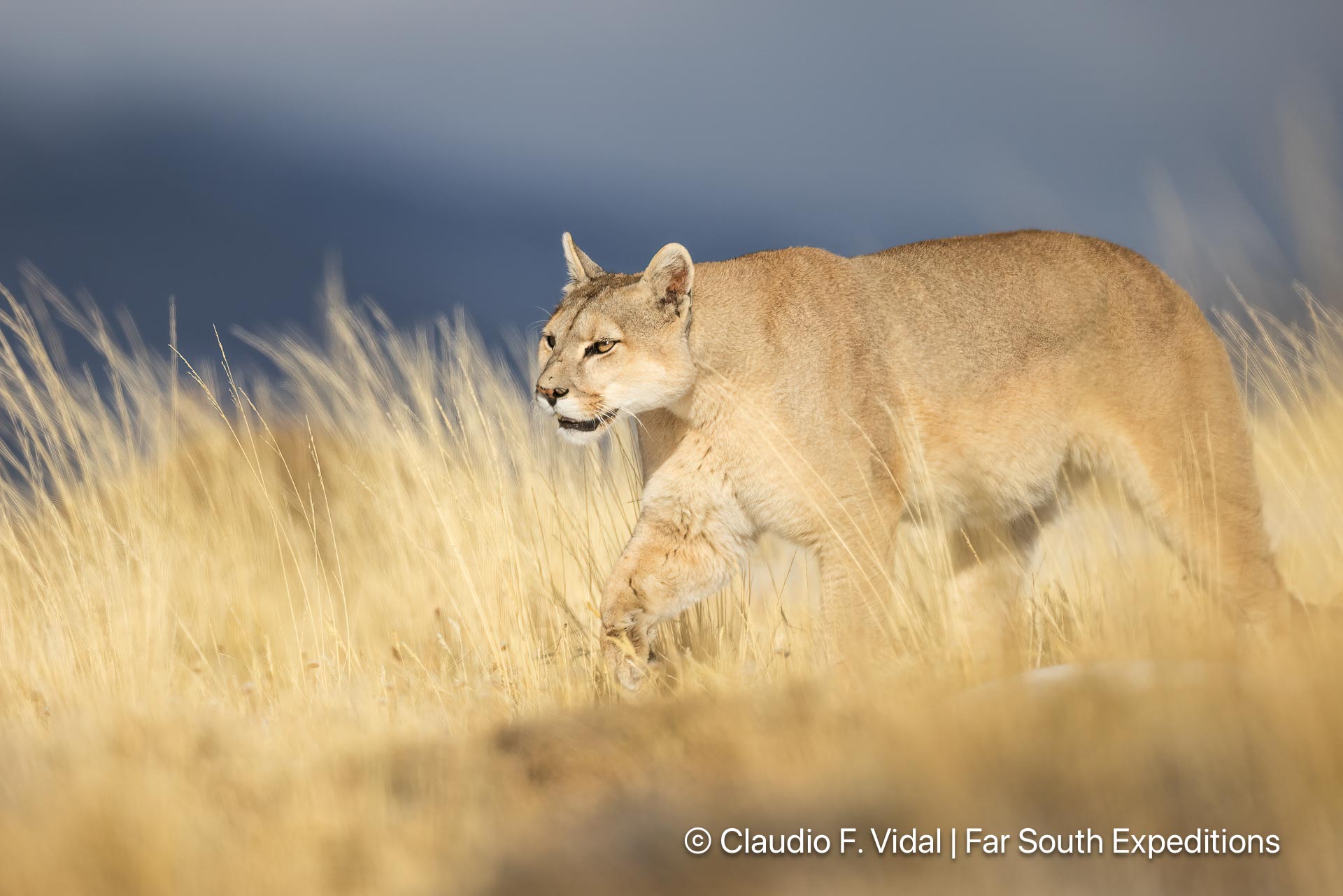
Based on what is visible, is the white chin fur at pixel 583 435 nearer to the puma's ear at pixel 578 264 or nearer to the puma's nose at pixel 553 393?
the puma's nose at pixel 553 393

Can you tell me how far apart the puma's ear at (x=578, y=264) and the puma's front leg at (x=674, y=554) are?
1162 millimetres

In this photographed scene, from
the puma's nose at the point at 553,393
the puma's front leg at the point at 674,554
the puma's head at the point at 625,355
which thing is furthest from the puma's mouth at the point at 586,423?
the puma's front leg at the point at 674,554

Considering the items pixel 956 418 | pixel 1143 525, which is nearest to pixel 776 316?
pixel 956 418

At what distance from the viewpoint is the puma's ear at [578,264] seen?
5383 millimetres

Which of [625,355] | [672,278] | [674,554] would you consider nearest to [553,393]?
[625,355]

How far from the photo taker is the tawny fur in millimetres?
4625

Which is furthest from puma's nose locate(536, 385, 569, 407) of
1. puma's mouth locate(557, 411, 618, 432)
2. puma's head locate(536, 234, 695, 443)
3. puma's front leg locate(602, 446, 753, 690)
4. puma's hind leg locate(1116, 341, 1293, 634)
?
puma's hind leg locate(1116, 341, 1293, 634)

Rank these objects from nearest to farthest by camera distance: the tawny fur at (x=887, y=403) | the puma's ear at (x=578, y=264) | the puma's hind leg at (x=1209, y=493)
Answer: the tawny fur at (x=887, y=403) < the puma's hind leg at (x=1209, y=493) < the puma's ear at (x=578, y=264)

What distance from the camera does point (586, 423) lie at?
4.74 meters

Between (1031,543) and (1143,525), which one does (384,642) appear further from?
(1143,525)

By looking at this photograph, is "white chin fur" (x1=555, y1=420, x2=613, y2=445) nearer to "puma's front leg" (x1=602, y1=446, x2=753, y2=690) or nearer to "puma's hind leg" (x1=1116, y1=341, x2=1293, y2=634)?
"puma's front leg" (x1=602, y1=446, x2=753, y2=690)

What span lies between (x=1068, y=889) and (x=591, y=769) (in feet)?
4.11

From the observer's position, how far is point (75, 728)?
3.48 m

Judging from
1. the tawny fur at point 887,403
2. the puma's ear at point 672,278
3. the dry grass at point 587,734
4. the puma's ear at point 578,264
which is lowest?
the dry grass at point 587,734
